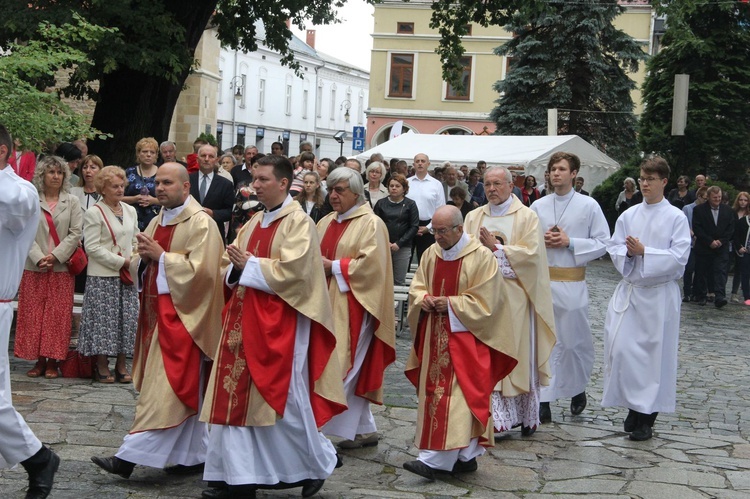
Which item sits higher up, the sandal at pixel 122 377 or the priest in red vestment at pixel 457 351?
the priest in red vestment at pixel 457 351

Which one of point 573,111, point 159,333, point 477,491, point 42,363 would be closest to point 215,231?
point 159,333

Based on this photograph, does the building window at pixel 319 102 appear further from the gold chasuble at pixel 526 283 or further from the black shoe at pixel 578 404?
the gold chasuble at pixel 526 283

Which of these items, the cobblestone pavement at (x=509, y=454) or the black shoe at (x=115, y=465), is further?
the cobblestone pavement at (x=509, y=454)

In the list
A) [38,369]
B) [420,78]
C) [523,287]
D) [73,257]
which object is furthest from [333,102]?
[523,287]

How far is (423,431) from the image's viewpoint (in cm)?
699

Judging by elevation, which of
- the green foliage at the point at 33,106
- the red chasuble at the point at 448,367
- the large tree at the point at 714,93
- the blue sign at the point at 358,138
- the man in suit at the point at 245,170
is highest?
the large tree at the point at 714,93

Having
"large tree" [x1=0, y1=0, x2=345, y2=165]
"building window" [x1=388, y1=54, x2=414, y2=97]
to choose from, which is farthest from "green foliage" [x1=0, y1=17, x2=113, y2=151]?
"building window" [x1=388, y1=54, x2=414, y2=97]

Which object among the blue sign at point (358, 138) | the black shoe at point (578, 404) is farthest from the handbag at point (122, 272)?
the blue sign at point (358, 138)

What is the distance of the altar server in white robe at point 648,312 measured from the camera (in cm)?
845

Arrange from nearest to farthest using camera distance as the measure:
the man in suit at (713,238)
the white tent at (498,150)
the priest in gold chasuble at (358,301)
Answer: the priest in gold chasuble at (358,301), the man in suit at (713,238), the white tent at (498,150)

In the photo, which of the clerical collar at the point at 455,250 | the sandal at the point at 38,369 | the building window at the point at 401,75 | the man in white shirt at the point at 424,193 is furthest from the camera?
the building window at the point at 401,75

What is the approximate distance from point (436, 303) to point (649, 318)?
2.23 m

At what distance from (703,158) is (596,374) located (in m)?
18.0

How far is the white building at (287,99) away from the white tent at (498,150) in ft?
96.6
